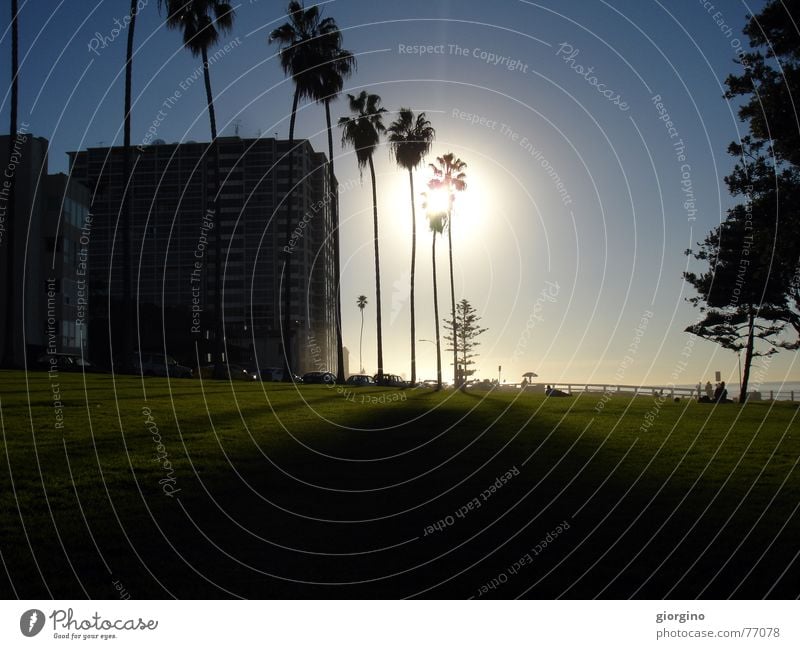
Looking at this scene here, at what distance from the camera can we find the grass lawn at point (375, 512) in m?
8.88

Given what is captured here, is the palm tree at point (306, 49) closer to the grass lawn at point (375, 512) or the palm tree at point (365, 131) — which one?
the palm tree at point (365, 131)

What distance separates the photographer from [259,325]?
168 metres

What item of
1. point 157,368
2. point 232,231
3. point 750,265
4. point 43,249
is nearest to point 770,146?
point 750,265

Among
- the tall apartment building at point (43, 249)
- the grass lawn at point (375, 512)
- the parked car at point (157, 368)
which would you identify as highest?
the tall apartment building at point (43, 249)

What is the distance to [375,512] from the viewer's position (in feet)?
39.6

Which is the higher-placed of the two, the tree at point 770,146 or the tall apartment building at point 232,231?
the tall apartment building at point 232,231

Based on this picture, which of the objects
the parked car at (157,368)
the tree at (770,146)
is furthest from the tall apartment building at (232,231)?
the tree at (770,146)

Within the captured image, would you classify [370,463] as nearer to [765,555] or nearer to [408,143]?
[765,555]

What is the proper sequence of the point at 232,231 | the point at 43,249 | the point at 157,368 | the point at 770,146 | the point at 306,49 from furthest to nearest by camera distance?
the point at 232,231, the point at 43,249, the point at 157,368, the point at 306,49, the point at 770,146

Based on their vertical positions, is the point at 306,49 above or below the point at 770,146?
above

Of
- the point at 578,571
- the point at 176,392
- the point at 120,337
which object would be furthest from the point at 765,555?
the point at 120,337

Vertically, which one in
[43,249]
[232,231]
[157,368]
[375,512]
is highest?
[232,231]

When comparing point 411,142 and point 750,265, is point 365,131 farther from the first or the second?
point 750,265

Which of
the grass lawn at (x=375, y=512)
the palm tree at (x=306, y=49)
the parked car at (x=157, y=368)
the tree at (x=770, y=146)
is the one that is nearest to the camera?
the grass lawn at (x=375, y=512)
